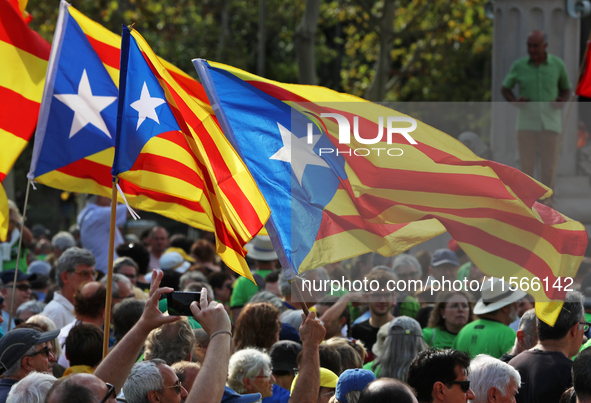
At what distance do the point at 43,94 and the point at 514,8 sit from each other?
824cm

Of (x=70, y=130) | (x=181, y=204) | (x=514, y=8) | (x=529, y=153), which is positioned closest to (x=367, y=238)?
(x=181, y=204)

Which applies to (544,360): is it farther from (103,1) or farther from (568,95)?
(103,1)

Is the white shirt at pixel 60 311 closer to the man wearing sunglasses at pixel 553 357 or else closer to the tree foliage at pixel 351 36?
the man wearing sunglasses at pixel 553 357

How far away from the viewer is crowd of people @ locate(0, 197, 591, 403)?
11.9 feet

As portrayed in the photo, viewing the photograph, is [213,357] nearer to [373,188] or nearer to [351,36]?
[373,188]

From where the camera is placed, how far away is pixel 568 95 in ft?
33.5

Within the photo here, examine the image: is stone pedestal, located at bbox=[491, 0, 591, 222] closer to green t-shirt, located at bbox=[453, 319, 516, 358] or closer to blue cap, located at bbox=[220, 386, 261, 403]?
green t-shirt, located at bbox=[453, 319, 516, 358]

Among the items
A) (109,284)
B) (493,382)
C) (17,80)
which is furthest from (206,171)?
(17,80)

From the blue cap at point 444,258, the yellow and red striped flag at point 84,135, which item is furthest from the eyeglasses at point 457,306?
the yellow and red striped flag at point 84,135

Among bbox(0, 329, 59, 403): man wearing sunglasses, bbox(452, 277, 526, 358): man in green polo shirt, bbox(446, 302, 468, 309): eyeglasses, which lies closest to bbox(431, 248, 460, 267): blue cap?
bbox(446, 302, 468, 309): eyeglasses

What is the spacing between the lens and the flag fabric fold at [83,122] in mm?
5977

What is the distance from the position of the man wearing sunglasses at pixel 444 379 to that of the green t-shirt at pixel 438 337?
230 cm

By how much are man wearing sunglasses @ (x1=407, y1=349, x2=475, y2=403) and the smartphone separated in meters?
1.24

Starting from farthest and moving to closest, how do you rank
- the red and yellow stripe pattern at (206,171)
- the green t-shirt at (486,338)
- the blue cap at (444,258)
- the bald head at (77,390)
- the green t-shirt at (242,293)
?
the blue cap at (444,258) → the green t-shirt at (242,293) → the green t-shirt at (486,338) → the red and yellow stripe pattern at (206,171) → the bald head at (77,390)
